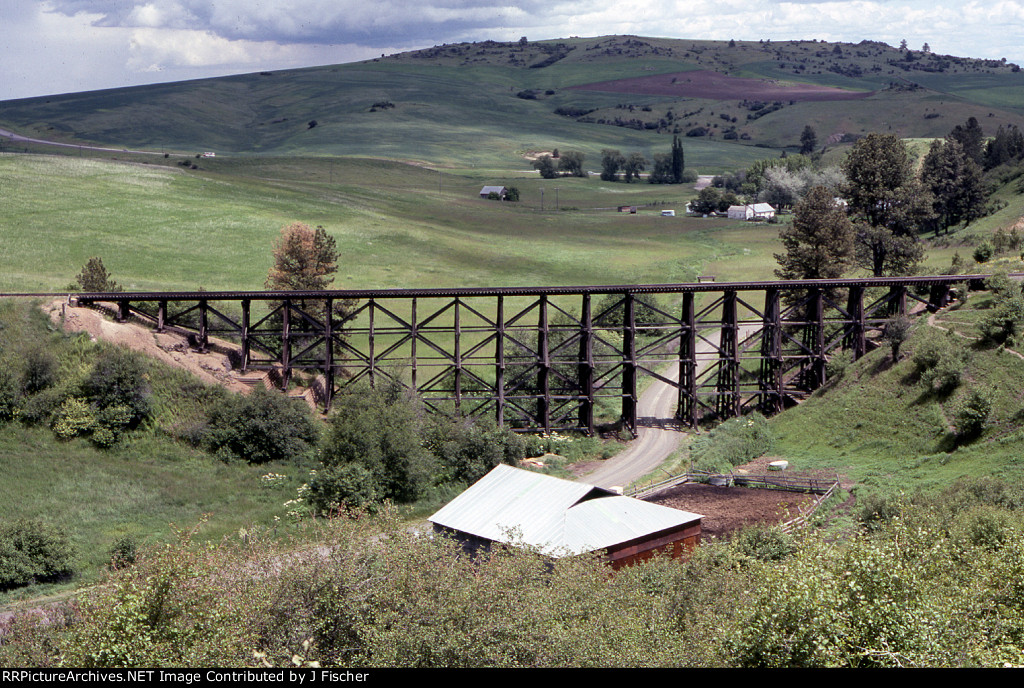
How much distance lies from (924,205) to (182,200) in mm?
57309

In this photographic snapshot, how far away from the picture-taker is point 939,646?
13422 millimetres

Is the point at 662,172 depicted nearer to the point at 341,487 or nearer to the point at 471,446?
the point at 471,446

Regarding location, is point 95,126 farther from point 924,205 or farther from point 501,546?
point 501,546

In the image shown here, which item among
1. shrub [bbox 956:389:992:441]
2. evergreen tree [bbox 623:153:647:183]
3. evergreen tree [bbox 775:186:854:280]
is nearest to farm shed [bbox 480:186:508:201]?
evergreen tree [bbox 623:153:647:183]

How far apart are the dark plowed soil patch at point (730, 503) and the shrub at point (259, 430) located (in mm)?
14309

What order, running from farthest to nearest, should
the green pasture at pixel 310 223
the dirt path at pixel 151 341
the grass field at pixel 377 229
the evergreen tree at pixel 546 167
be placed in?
the evergreen tree at pixel 546 167
the green pasture at pixel 310 223
the dirt path at pixel 151 341
the grass field at pixel 377 229

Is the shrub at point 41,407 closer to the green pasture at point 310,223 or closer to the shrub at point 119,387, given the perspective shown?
the shrub at point 119,387

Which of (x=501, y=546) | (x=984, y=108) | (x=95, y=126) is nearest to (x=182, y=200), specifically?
(x=501, y=546)

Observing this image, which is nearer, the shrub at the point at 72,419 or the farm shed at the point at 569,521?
the farm shed at the point at 569,521

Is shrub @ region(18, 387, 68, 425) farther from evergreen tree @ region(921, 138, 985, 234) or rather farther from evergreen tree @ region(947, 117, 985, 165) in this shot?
evergreen tree @ region(947, 117, 985, 165)

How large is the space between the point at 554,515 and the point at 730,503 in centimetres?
801

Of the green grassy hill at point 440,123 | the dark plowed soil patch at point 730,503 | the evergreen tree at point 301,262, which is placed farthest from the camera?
the green grassy hill at point 440,123

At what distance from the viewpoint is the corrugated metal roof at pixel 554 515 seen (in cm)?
2252

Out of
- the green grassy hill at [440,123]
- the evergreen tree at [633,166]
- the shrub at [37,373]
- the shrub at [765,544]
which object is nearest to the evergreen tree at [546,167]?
the green grassy hill at [440,123]
